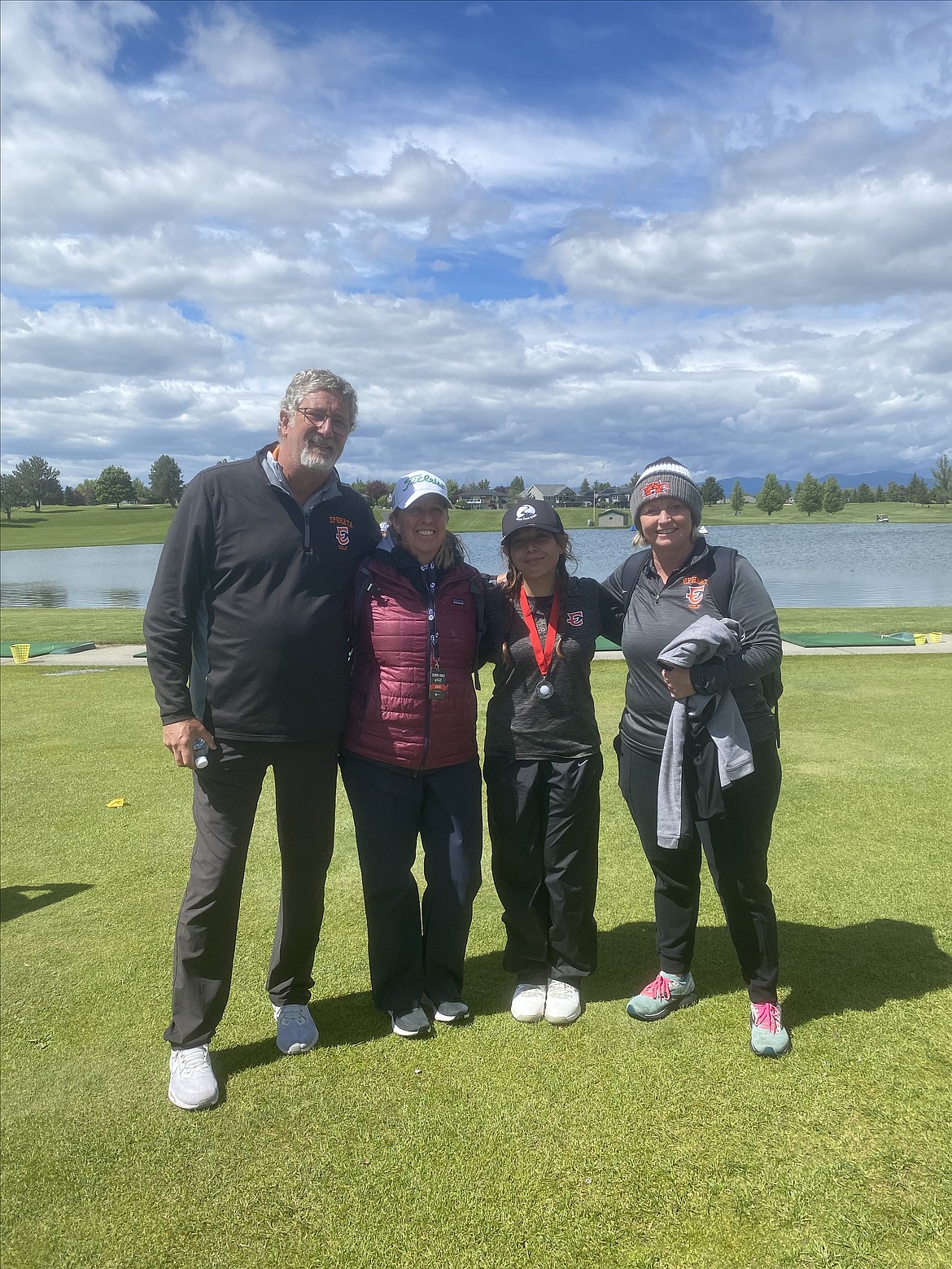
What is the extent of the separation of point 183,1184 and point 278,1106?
0.43 meters

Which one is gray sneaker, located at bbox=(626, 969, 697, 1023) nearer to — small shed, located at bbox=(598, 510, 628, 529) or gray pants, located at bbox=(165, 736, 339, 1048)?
gray pants, located at bbox=(165, 736, 339, 1048)

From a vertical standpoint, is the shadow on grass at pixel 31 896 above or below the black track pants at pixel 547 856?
below

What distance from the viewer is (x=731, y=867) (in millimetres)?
3414

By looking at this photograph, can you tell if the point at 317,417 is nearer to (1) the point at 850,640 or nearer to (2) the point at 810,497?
(1) the point at 850,640

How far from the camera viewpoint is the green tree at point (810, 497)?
11456 centimetres

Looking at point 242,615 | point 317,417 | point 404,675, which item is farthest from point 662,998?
point 317,417

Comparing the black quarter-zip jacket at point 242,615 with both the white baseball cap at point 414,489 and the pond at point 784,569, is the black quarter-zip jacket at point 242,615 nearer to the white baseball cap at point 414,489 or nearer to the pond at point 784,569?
the white baseball cap at point 414,489

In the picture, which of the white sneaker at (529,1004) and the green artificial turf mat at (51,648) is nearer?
the white sneaker at (529,1004)

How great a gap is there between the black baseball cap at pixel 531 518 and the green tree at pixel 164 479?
132m

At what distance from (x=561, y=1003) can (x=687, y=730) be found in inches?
49.9

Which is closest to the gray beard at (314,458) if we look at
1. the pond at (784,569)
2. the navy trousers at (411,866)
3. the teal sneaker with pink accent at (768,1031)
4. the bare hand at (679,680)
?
the navy trousers at (411,866)

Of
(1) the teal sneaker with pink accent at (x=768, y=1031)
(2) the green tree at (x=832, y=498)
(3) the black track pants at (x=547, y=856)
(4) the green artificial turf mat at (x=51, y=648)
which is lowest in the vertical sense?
(1) the teal sneaker with pink accent at (x=768, y=1031)

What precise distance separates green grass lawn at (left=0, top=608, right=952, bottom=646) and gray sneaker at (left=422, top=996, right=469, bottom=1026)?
14.3 metres

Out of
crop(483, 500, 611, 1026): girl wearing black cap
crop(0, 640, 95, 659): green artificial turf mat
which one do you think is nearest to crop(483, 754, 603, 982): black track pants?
crop(483, 500, 611, 1026): girl wearing black cap
